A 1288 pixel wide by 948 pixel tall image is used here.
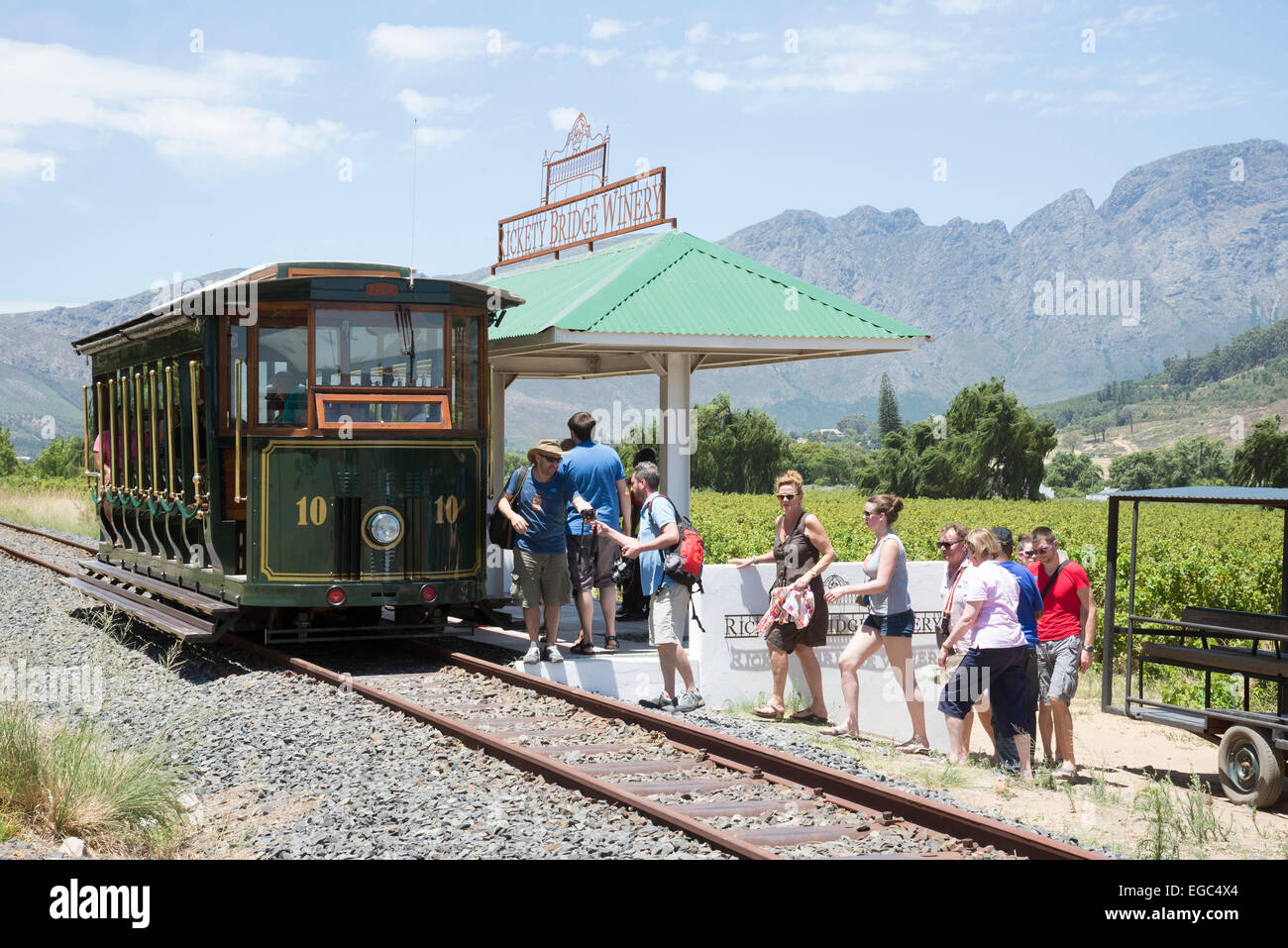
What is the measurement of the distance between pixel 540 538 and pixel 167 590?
4239mm

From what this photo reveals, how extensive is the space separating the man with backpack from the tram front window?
2.28m

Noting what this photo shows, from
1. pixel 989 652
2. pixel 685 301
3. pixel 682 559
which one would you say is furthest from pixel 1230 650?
pixel 685 301

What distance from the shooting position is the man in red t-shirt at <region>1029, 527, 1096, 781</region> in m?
9.62

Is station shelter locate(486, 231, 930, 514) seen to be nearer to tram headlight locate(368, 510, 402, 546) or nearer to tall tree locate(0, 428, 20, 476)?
tram headlight locate(368, 510, 402, 546)

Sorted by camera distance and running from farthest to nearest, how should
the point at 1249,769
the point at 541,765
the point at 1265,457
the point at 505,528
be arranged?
1. the point at 1265,457
2. the point at 505,528
3. the point at 1249,769
4. the point at 541,765

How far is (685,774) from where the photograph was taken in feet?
25.3

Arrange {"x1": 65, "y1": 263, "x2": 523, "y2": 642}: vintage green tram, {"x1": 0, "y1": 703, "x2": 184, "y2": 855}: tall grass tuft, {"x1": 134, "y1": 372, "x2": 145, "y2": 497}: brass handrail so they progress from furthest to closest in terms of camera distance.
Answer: {"x1": 134, "y1": 372, "x2": 145, "y2": 497}: brass handrail < {"x1": 65, "y1": 263, "x2": 523, "y2": 642}: vintage green tram < {"x1": 0, "y1": 703, "x2": 184, "y2": 855}: tall grass tuft

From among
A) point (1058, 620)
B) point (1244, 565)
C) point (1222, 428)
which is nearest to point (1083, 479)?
point (1222, 428)

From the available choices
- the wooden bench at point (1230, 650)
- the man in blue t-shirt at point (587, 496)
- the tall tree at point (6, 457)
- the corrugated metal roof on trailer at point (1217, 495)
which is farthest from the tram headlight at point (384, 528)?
the tall tree at point (6, 457)

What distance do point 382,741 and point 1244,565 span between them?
1297 centimetres

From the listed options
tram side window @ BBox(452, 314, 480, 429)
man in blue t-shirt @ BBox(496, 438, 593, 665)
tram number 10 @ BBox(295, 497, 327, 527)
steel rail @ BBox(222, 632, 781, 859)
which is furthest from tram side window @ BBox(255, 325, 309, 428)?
steel rail @ BBox(222, 632, 781, 859)

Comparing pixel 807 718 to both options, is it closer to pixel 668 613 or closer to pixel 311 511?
pixel 668 613

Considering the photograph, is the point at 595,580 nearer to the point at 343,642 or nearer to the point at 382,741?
the point at 343,642

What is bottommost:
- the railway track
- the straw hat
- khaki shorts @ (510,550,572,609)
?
the railway track
